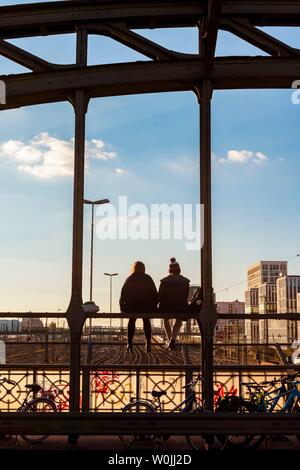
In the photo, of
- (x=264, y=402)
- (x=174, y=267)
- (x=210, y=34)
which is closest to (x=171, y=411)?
(x=264, y=402)

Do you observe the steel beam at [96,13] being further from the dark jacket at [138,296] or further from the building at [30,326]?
the building at [30,326]

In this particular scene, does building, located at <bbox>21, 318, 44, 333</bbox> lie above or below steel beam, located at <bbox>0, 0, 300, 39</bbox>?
below

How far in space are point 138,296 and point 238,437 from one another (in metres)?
1.90

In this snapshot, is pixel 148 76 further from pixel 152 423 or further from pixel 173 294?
pixel 152 423

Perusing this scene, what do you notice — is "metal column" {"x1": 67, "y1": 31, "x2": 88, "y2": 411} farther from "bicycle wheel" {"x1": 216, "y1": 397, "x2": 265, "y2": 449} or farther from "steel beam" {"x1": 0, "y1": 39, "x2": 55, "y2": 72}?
"bicycle wheel" {"x1": 216, "y1": 397, "x2": 265, "y2": 449}

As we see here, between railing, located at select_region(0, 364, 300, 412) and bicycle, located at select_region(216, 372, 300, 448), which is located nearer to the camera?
bicycle, located at select_region(216, 372, 300, 448)

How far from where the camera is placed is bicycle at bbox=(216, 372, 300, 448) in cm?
635

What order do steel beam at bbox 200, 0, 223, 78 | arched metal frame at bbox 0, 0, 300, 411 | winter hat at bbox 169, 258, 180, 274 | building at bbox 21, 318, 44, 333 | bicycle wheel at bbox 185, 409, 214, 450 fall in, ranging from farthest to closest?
building at bbox 21, 318, 44, 333, winter hat at bbox 169, 258, 180, 274, arched metal frame at bbox 0, 0, 300, 411, bicycle wheel at bbox 185, 409, 214, 450, steel beam at bbox 200, 0, 223, 78

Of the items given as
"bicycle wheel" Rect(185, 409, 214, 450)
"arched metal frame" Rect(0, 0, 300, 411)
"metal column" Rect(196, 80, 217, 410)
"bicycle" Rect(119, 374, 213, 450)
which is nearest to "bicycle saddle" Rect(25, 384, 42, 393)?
"arched metal frame" Rect(0, 0, 300, 411)

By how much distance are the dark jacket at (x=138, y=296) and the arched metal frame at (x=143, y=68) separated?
1.88 feet

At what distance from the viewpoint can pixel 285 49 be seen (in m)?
6.85

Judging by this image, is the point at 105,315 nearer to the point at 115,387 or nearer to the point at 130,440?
the point at 130,440

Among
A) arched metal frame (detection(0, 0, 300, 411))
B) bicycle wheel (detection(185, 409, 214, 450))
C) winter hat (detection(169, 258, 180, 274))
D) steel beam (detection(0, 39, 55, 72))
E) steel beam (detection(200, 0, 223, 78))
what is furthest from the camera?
winter hat (detection(169, 258, 180, 274))
